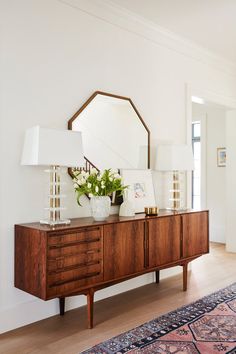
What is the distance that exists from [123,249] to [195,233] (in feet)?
3.67

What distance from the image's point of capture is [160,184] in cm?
414

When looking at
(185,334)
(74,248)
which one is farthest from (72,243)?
(185,334)

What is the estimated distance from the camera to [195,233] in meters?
3.81

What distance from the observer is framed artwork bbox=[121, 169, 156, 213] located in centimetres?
365

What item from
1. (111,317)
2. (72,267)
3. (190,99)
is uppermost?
(190,99)

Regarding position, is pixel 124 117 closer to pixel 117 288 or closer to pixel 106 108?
pixel 106 108

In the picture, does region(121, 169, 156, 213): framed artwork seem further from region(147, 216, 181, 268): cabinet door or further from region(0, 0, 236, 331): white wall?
region(0, 0, 236, 331): white wall

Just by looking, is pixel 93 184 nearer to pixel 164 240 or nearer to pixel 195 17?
pixel 164 240

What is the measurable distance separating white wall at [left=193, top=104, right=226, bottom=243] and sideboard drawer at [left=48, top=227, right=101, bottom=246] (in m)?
3.96

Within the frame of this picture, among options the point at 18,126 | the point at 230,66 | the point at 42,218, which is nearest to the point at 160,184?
the point at 42,218

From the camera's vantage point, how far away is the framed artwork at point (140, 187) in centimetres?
365

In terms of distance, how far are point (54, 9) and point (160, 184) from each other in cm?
217

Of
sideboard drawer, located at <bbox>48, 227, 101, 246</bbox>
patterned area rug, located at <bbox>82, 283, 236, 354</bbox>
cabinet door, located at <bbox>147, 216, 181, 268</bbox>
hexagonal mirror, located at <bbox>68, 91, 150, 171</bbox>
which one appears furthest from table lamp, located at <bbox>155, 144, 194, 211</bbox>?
sideboard drawer, located at <bbox>48, 227, 101, 246</bbox>

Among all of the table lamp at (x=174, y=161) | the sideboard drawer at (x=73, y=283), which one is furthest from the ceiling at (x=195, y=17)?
the sideboard drawer at (x=73, y=283)
